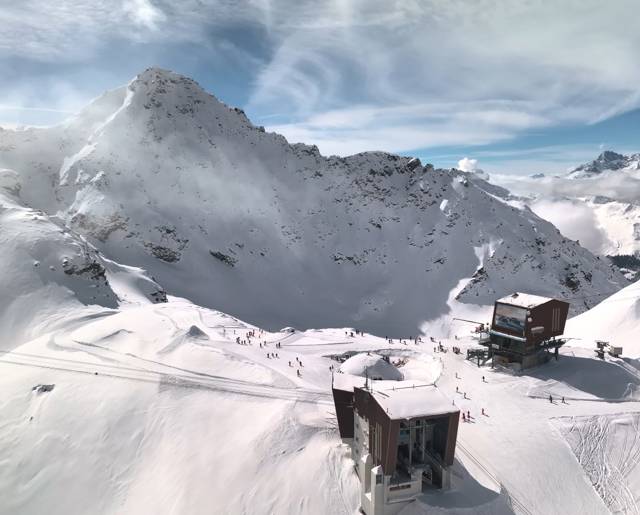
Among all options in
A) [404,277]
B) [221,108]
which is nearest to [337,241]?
[404,277]

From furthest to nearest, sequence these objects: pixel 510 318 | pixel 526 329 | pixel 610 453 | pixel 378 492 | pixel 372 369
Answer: pixel 510 318 → pixel 526 329 → pixel 372 369 → pixel 610 453 → pixel 378 492

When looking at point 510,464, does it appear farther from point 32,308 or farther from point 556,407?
point 32,308

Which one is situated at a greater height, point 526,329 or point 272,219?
point 272,219

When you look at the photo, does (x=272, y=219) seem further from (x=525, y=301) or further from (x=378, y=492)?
(x=378, y=492)

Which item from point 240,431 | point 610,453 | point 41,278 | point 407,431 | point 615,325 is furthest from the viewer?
point 615,325

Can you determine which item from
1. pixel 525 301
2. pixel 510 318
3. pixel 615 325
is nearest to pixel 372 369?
pixel 510 318
